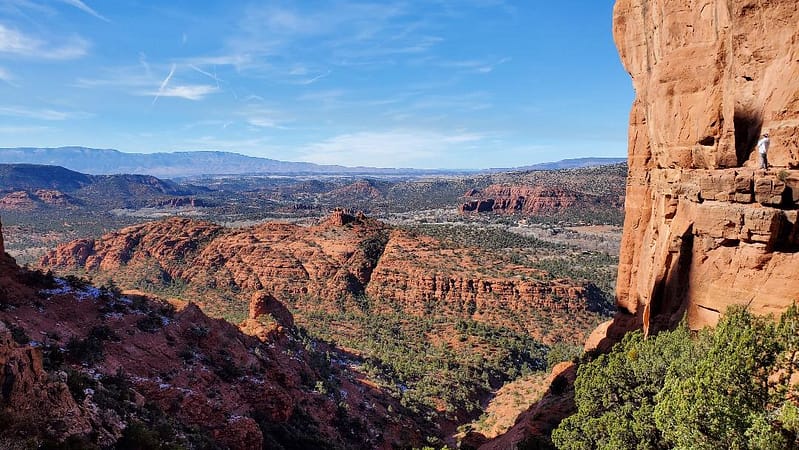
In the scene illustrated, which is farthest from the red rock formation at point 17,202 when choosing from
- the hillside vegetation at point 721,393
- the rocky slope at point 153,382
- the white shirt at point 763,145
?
the white shirt at point 763,145

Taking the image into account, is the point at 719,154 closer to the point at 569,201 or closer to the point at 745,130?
the point at 745,130

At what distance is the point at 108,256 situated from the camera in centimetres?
8275

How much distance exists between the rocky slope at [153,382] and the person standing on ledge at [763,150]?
18701mm

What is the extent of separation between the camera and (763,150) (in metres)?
12.3

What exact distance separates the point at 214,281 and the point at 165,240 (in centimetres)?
1903

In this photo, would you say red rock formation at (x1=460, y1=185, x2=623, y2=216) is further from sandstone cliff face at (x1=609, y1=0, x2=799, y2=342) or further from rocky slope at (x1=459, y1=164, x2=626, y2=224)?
sandstone cliff face at (x1=609, y1=0, x2=799, y2=342)

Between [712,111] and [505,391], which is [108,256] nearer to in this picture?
[505,391]

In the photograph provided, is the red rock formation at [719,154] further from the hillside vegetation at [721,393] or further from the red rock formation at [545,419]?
the red rock formation at [545,419]

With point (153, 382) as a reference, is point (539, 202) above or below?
above

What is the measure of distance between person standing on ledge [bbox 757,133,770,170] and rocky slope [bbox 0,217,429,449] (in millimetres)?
18701

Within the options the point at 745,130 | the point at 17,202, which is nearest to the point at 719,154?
the point at 745,130

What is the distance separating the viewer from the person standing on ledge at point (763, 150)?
1229 cm

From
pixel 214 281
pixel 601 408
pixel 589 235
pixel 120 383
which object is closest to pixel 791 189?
pixel 601 408

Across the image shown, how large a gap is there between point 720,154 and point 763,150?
157cm
